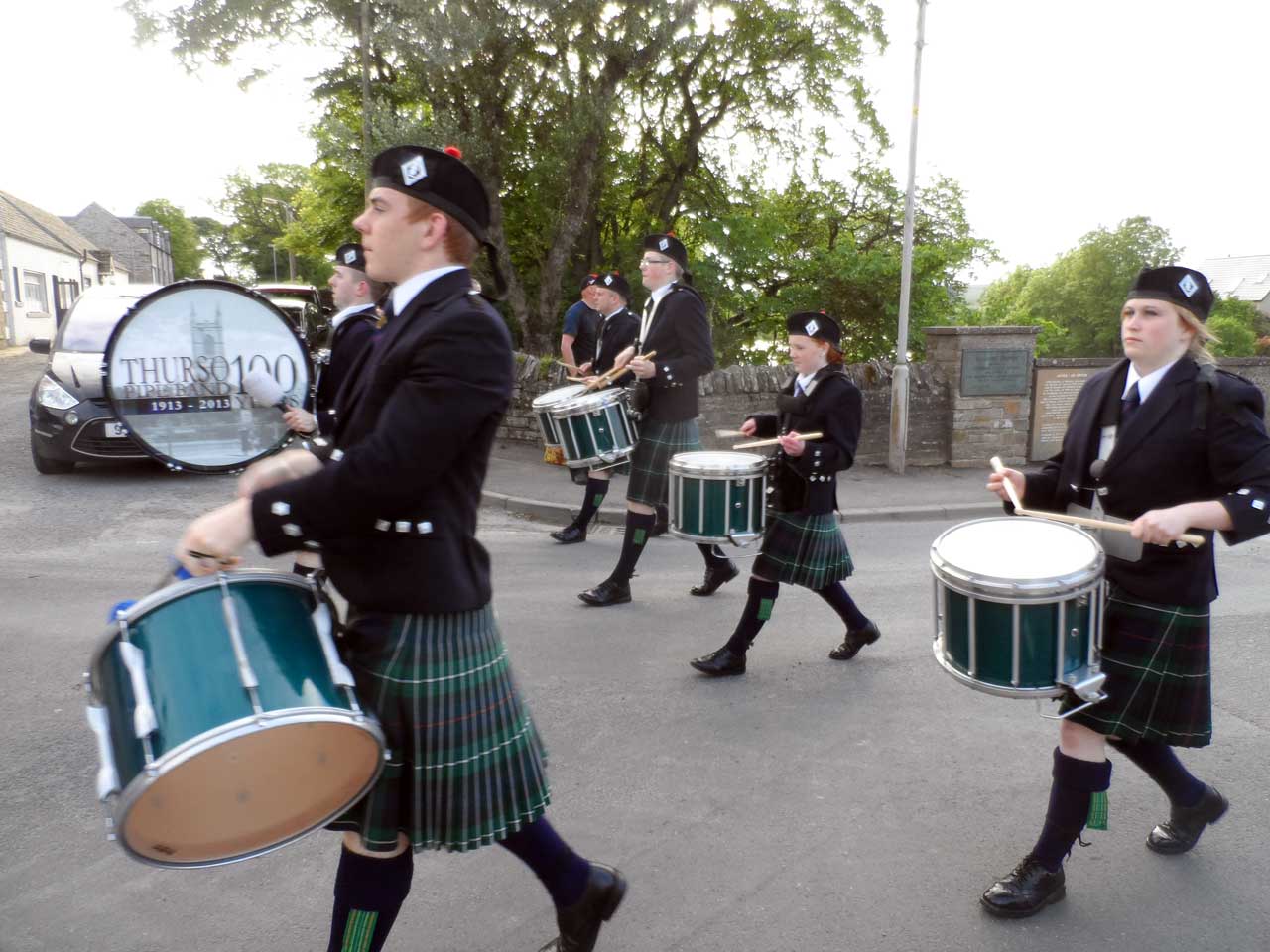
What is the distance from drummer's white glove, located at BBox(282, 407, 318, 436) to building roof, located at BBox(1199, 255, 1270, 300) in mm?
77675

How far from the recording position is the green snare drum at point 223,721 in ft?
5.48

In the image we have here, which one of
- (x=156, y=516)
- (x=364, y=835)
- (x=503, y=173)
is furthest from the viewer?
(x=503, y=173)

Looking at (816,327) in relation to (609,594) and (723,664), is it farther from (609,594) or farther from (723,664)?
(609,594)

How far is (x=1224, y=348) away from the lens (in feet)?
133

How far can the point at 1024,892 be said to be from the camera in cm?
273

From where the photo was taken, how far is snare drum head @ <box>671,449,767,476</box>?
4.41 meters

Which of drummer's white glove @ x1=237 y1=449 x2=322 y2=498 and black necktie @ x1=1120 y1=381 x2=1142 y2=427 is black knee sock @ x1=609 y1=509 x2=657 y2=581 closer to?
black necktie @ x1=1120 y1=381 x2=1142 y2=427

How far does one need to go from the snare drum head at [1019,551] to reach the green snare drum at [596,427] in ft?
10.3

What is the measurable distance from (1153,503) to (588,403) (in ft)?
11.7

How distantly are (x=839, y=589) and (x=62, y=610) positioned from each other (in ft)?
13.5

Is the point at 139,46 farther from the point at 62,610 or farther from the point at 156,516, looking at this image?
the point at 62,610

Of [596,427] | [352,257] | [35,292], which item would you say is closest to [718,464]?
[596,427]

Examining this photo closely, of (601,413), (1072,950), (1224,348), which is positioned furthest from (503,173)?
(1224,348)

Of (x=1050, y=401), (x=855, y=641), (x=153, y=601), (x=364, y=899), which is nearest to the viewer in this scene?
(x=153, y=601)
